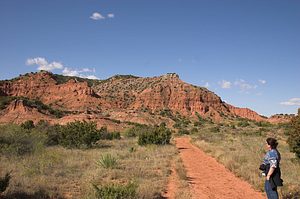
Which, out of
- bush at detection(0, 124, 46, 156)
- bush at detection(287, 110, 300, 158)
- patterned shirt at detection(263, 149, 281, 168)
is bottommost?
bush at detection(0, 124, 46, 156)

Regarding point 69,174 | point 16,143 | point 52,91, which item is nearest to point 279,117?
point 52,91

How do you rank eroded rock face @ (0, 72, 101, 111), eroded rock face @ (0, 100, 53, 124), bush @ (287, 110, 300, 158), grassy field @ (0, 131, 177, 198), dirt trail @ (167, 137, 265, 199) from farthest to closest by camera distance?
eroded rock face @ (0, 72, 101, 111), eroded rock face @ (0, 100, 53, 124), bush @ (287, 110, 300, 158), dirt trail @ (167, 137, 265, 199), grassy field @ (0, 131, 177, 198)

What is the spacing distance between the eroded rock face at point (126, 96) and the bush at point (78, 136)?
48395 millimetres

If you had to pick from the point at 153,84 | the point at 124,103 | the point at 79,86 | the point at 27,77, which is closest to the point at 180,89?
the point at 153,84

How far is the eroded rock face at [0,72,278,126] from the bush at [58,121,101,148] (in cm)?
4840

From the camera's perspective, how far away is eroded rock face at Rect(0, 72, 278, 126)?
88312 mm

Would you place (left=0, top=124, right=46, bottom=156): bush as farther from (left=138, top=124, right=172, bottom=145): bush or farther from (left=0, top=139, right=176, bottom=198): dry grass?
(left=138, top=124, right=172, bottom=145): bush

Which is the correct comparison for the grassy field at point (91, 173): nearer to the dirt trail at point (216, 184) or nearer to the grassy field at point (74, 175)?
the grassy field at point (74, 175)

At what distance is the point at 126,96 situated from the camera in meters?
101

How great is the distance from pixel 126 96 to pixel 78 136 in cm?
7470

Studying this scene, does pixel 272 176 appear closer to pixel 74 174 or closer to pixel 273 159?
pixel 273 159

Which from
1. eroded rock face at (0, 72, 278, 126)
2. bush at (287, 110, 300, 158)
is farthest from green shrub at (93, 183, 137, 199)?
eroded rock face at (0, 72, 278, 126)

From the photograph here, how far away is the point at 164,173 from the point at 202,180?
1658 mm

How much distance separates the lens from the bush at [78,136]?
2641 centimetres
